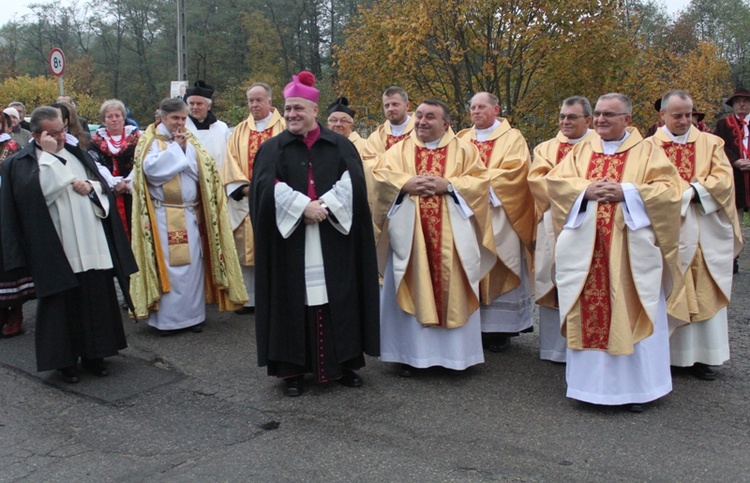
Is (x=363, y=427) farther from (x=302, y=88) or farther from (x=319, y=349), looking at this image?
(x=302, y=88)

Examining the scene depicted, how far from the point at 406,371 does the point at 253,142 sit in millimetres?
3192

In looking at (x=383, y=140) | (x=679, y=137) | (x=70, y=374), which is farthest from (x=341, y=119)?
(x=70, y=374)

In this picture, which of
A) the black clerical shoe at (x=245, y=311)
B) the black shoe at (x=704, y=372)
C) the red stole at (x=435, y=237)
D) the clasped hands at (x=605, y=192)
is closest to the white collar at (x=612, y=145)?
the clasped hands at (x=605, y=192)

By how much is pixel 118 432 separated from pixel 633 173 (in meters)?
3.56

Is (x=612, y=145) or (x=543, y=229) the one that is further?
(x=543, y=229)

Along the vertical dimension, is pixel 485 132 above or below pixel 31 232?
above

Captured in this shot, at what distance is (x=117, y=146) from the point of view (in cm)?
753

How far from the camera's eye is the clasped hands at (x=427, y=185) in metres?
5.39

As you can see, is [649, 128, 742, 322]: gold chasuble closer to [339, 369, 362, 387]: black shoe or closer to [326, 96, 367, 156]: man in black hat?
[339, 369, 362, 387]: black shoe

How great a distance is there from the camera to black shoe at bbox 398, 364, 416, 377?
219 inches

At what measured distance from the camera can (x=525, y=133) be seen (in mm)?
13312

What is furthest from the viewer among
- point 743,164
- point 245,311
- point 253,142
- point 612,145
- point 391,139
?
point 743,164

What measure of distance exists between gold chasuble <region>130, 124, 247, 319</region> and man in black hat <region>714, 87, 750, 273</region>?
19.5 ft

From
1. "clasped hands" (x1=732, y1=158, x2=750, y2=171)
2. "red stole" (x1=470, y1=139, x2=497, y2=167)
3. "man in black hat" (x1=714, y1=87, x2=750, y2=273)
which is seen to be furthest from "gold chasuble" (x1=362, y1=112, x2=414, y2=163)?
"man in black hat" (x1=714, y1=87, x2=750, y2=273)
